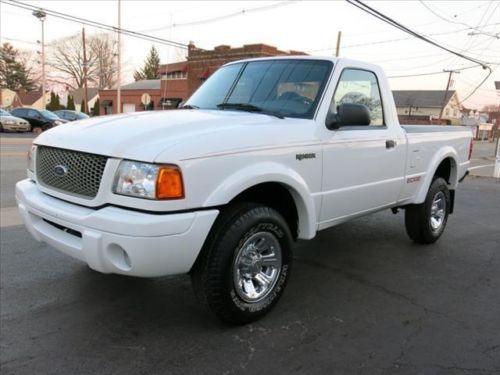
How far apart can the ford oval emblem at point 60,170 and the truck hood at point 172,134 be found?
0.15 m

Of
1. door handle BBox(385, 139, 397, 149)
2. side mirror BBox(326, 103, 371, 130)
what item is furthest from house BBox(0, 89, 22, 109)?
side mirror BBox(326, 103, 371, 130)

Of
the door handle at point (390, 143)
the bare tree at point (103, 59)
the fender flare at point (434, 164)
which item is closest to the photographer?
the door handle at point (390, 143)

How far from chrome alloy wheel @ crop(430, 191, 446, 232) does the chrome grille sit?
4257 millimetres

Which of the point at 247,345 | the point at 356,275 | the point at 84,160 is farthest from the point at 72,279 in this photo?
the point at 356,275

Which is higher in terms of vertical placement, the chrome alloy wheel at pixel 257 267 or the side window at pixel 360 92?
the side window at pixel 360 92

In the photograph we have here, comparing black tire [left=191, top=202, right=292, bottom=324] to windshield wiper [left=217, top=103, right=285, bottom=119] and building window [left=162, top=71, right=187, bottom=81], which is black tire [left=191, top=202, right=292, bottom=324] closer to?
windshield wiper [left=217, top=103, right=285, bottom=119]

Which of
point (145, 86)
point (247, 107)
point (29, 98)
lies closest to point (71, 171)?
point (247, 107)

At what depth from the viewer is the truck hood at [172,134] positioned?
113 inches

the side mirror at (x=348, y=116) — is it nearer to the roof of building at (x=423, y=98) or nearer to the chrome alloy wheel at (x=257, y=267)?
the chrome alloy wheel at (x=257, y=267)

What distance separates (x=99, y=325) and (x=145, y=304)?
0.46m

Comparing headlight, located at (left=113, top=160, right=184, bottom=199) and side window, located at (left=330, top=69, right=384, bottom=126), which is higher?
side window, located at (left=330, top=69, right=384, bottom=126)

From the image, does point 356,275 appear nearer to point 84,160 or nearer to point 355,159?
point 355,159

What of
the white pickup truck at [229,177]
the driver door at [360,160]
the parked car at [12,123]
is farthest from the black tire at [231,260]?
the parked car at [12,123]

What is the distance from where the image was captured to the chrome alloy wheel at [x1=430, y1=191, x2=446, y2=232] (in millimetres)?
5824
